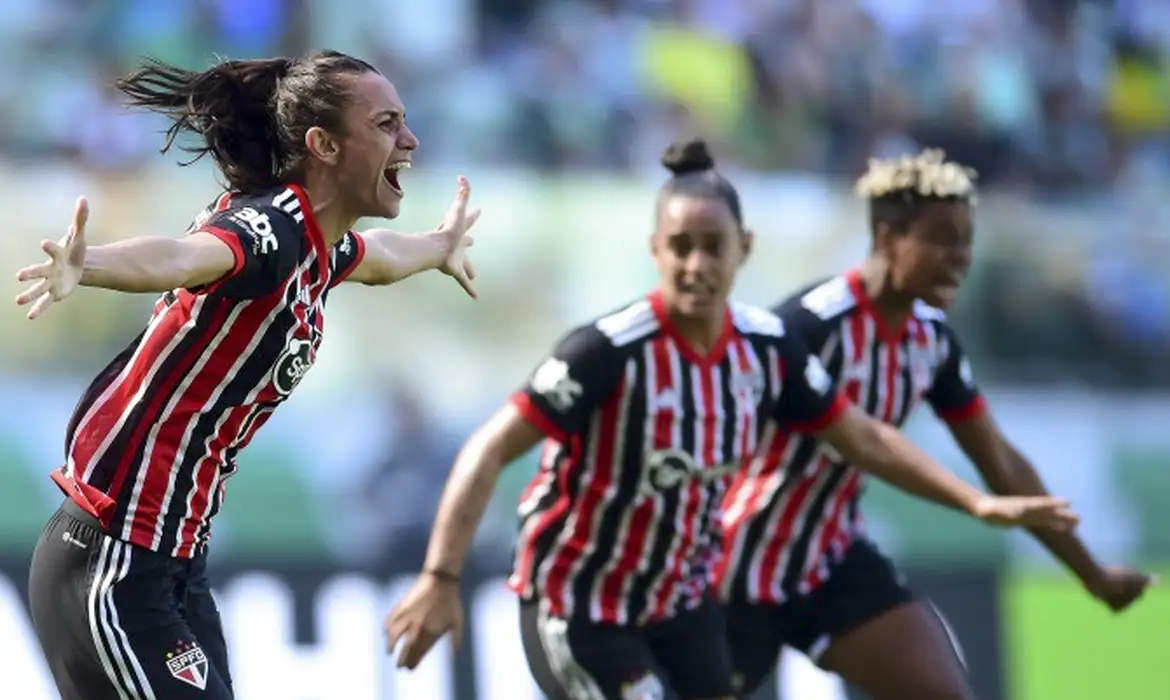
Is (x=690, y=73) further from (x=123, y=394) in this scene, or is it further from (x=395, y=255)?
(x=123, y=394)

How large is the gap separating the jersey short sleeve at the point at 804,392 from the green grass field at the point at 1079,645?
3133mm

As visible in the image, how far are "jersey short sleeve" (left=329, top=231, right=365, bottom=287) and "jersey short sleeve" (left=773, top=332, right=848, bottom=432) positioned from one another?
145cm

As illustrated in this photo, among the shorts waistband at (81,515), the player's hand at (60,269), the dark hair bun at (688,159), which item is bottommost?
the shorts waistband at (81,515)

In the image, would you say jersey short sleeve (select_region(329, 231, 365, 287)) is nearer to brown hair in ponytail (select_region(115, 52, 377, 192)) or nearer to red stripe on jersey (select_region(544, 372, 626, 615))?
brown hair in ponytail (select_region(115, 52, 377, 192))

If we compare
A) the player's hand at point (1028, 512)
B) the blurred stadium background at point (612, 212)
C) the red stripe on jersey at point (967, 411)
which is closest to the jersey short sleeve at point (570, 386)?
the player's hand at point (1028, 512)

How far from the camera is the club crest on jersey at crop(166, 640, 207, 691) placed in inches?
173

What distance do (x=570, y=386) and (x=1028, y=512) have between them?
1.32m

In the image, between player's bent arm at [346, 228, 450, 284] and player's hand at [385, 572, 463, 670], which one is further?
player's hand at [385, 572, 463, 670]

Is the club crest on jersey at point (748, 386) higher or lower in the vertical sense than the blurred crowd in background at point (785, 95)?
lower

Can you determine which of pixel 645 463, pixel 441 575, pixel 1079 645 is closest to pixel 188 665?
pixel 441 575

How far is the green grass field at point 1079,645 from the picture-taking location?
8969 mm

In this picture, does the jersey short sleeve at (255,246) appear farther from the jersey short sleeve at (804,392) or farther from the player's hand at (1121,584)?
the player's hand at (1121,584)

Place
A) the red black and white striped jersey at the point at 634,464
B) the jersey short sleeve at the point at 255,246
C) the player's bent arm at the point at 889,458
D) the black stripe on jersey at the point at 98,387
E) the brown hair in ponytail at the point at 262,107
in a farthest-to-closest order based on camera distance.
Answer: the player's bent arm at the point at 889,458, the red black and white striped jersey at the point at 634,464, the brown hair in ponytail at the point at 262,107, the black stripe on jersey at the point at 98,387, the jersey short sleeve at the point at 255,246

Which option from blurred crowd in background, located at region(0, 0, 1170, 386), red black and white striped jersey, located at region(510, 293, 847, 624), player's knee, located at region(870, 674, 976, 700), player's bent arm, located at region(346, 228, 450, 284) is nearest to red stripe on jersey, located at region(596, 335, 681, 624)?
red black and white striped jersey, located at region(510, 293, 847, 624)
